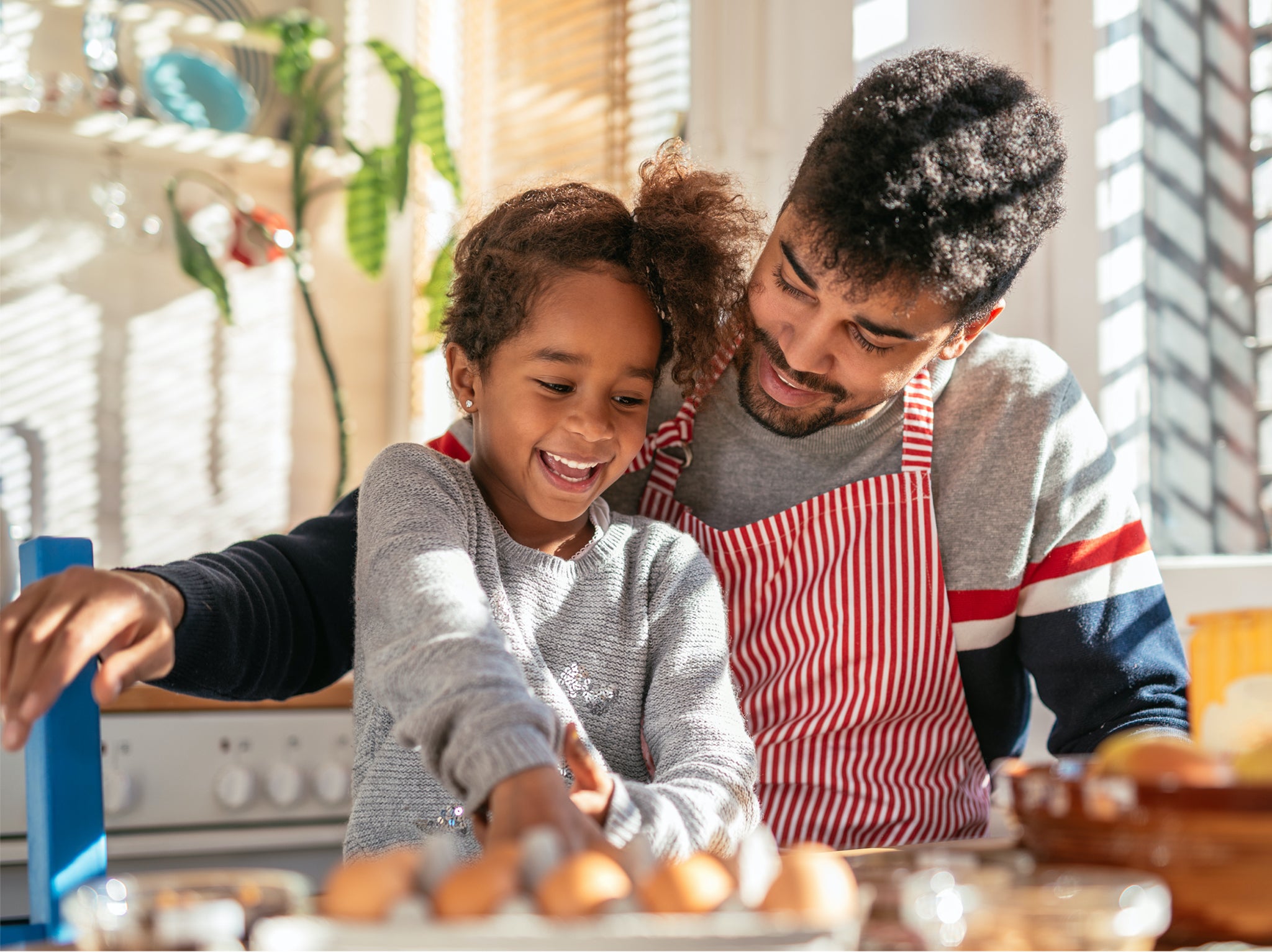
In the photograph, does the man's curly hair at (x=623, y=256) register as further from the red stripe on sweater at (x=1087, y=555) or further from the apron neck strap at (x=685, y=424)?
the red stripe on sweater at (x=1087, y=555)

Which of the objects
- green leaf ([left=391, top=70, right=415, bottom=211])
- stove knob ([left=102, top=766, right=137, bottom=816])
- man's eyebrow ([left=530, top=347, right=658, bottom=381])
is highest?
green leaf ([left=391, top=70, right=415, bottom=211])

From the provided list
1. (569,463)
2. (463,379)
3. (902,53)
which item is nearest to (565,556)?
(569,463)

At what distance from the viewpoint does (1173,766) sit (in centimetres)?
50

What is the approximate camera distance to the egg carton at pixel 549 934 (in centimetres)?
39

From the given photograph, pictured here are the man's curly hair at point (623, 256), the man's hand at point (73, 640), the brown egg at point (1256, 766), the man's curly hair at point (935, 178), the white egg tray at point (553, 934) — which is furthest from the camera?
the man's curly hair at point (623, 256)

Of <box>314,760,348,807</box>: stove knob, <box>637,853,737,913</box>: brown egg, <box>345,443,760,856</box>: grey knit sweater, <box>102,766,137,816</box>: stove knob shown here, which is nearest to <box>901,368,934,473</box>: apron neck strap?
<box>345,443,760,856</box>: grey knit sweater

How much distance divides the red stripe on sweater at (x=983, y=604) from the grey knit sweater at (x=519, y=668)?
0.24 metres

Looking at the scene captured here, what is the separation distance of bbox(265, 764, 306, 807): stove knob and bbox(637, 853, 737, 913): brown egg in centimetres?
111

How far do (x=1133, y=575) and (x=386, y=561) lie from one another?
2.18 feet

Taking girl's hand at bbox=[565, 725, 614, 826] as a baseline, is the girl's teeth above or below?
above

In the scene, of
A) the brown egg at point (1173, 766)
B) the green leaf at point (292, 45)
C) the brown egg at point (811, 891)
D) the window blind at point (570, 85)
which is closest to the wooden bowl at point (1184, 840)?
the brown egg at point (1173, 766)

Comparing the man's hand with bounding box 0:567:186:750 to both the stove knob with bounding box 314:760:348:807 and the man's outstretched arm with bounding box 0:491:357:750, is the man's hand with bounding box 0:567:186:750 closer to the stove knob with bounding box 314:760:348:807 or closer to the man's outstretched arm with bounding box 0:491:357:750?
the man's outstretched arm with bounding box 0:491:357:750

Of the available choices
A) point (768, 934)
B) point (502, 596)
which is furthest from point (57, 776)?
point (768, 934)

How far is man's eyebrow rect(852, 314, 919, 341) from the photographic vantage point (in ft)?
3.30
